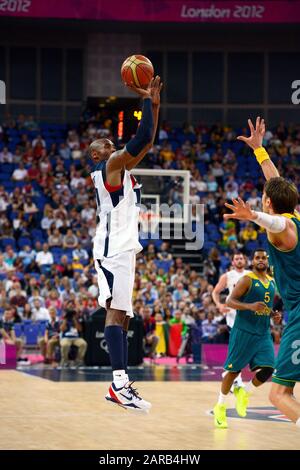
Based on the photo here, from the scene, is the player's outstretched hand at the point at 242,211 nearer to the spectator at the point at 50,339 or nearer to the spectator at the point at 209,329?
the spectator at the point at 50,339

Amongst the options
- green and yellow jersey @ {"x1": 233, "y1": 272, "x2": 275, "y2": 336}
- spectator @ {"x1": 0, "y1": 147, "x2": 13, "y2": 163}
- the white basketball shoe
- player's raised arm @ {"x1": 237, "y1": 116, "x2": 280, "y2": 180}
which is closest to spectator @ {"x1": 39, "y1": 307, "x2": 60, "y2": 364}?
green and yellow jersey @ {"x1": 233, "y1": 272, "x2": 275, "y2": 336}

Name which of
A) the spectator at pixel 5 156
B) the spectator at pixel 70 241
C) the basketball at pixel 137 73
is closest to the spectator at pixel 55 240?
the spectator at pixel 70 241

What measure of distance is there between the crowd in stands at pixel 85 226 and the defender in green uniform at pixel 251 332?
7604 mm

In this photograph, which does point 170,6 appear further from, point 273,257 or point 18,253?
point 273,257

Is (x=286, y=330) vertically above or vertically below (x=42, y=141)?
below

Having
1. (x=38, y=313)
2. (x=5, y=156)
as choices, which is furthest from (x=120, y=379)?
(x=5, y=156)

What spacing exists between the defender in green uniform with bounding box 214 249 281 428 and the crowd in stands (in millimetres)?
7604

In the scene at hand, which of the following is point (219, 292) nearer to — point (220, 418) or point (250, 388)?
point (250, 388)

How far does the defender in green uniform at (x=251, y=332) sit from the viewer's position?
10534mm

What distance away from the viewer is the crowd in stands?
20.0 m

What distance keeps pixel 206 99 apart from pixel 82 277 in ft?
41.8

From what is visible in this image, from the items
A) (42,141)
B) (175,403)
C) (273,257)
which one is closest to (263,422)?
(175,403)

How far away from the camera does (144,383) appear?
14930mm

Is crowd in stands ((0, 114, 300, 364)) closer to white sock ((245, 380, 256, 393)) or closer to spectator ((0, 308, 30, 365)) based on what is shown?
spectator ((0, 308, 30, 365))
